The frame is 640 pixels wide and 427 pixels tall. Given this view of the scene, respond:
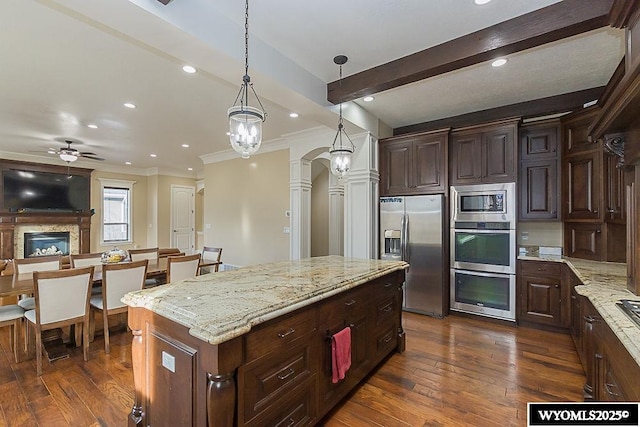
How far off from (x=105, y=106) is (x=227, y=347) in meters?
4.14

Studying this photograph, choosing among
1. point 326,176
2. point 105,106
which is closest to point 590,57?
point 326,176

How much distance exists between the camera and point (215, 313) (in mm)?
1313

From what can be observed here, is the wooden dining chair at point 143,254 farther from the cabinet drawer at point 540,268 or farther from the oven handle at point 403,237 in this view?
the cabinet drawer at point 540,268

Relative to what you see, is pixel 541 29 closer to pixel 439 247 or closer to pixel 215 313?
pixel 439 247

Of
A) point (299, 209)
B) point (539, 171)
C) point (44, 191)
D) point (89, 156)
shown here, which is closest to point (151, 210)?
point (89, 156)

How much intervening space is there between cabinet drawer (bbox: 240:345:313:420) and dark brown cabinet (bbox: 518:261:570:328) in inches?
126

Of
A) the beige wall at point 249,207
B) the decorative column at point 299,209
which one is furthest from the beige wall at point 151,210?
the decorative column at point 299,209

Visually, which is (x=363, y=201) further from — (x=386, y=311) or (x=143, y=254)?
(x=143, y=254)

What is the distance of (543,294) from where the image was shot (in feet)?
11.5

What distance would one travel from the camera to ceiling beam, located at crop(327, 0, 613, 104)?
2053 millimetres

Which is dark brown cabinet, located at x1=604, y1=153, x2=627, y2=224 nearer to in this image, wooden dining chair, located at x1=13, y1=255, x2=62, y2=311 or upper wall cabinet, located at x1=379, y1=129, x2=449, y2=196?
upper wall cabinet, located at x1=379, y1=129, x2=449, y2=196

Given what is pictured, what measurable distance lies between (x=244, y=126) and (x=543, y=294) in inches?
152

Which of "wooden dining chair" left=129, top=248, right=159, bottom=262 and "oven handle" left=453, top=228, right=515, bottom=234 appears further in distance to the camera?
"wooden dining chair" left=129, top=248, right=159, bottom=262

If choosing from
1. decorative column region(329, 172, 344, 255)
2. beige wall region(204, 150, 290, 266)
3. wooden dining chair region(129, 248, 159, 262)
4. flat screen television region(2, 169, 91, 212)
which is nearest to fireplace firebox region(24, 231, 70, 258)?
flat screen television region(2, 169, 91, 212)
